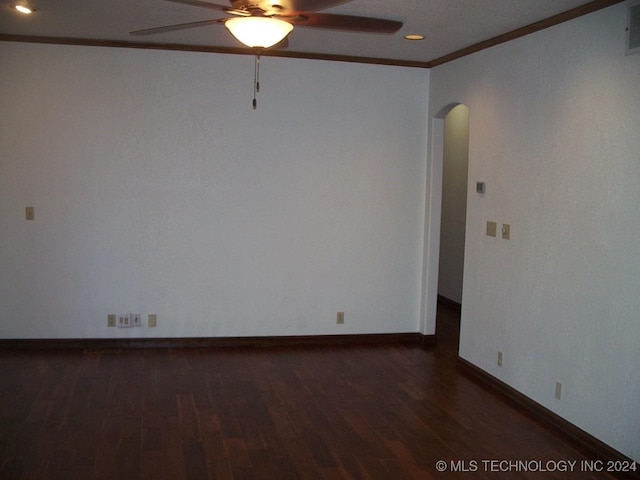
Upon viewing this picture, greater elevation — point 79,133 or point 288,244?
point 79,133

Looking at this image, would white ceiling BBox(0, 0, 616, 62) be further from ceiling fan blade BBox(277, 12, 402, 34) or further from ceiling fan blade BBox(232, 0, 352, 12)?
ceiling fan blade BBox(232, 0, 352, 12)

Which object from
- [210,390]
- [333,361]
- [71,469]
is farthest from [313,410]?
[71,469]

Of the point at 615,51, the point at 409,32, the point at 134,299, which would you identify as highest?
the point at 409,32

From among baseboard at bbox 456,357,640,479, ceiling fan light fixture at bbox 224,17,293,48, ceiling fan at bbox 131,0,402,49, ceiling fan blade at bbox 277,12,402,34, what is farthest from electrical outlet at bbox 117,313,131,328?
ceiling fan blade at bbox 277,12,402,34

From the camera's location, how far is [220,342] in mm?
5863

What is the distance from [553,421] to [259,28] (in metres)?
3.05

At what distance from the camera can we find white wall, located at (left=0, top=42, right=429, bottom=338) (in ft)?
17.9

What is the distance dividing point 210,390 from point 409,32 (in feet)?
9.79

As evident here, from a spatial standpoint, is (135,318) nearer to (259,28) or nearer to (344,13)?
(344,13)

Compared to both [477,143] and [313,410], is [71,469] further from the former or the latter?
[477,143]

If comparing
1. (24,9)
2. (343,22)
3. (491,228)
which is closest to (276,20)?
(343,22)

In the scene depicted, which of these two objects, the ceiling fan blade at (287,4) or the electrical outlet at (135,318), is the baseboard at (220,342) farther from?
the ceiling fan blade at (287,4)

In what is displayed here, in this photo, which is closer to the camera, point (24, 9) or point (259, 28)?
point (259, 28)

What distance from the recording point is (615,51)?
3.64 meters
